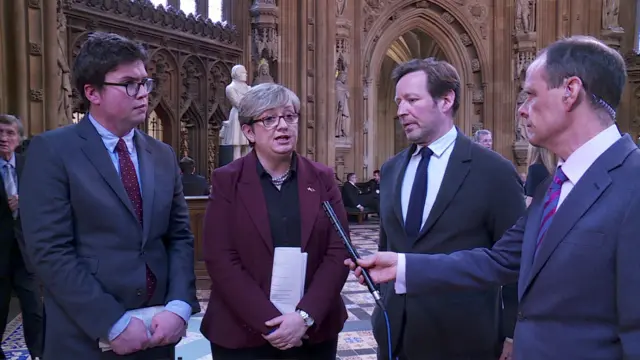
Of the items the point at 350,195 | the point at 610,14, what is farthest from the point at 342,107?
the point at 610,14

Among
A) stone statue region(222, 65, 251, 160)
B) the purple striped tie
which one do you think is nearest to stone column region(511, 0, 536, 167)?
stone statue region(222, 65, 251, 160)

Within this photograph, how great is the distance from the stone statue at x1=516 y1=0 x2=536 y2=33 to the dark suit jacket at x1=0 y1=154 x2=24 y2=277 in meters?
14.4

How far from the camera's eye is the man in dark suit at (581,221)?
1.15 meters

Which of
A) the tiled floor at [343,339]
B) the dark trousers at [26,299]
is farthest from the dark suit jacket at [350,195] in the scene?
the dark trousers at [26,299]

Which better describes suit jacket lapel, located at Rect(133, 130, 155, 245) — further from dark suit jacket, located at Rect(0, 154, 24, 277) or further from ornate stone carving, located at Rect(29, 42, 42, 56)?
ornate stone carving, located at Rect(29, 42, 42, 56)

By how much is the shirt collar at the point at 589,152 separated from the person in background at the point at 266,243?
879 millimetres

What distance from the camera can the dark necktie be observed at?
1.93 meters

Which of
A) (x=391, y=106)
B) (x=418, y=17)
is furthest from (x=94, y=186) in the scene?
(x=391, y=106)

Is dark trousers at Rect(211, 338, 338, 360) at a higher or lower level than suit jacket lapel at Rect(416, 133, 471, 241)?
lower

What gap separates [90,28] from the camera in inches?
336

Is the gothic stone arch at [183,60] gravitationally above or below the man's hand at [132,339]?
above

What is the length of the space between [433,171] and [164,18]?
354 inches

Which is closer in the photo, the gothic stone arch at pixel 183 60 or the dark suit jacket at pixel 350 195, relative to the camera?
the gothic stone arch at pixel 183 60

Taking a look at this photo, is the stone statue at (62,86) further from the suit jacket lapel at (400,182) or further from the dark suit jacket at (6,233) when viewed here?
the suit jacket lapel at (400,182)
